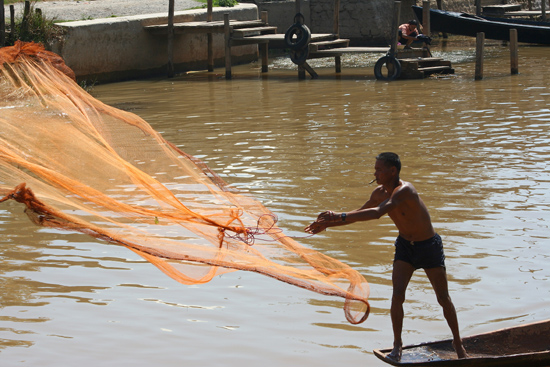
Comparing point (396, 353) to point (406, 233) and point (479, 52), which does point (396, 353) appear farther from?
point (479, 52)

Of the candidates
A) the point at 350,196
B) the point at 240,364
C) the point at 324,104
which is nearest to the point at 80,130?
the point at 350,196

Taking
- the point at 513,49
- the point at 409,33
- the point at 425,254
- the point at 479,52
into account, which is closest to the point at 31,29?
the point at 409,33

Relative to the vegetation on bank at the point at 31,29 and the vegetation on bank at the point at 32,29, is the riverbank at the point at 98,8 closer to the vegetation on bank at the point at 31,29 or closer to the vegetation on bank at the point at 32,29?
the vegetation on bank at the point at 32,29

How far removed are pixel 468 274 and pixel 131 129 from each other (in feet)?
13.3

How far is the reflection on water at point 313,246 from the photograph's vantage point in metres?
4.77

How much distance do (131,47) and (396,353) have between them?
16236 mm

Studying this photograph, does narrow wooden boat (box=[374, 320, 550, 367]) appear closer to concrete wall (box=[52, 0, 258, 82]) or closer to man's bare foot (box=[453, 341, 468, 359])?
man's bare foot (box=[453, 341, 468, 359])

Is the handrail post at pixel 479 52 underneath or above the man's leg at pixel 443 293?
above

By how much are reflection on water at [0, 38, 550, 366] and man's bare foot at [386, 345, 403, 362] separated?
251mm

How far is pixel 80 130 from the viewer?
7.43 metres

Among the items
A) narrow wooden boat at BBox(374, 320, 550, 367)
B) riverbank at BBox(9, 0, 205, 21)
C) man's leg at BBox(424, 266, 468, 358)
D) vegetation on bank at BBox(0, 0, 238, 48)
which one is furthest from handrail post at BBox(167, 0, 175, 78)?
narrow wooden boat at BBox(374, 320, 550, 367)

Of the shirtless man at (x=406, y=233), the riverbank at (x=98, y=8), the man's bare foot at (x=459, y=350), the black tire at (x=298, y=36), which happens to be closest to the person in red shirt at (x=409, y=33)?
the black tire at (x=298, y=36)

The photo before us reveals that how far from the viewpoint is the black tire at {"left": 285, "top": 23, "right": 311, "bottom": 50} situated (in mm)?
18094

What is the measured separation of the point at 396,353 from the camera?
13.9 ft
